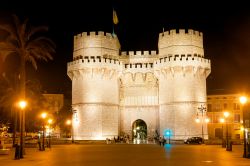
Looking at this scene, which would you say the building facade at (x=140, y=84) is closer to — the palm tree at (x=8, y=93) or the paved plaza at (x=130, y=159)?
the palm tree at (x=8, y=93)

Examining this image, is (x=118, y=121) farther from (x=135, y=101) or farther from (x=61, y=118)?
(x=61, y=118)

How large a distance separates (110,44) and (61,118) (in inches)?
1129

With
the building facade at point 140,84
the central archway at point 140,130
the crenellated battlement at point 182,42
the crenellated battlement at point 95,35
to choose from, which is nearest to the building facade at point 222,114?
the central archway at point 140,130

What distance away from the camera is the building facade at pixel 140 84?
5691 centimetres

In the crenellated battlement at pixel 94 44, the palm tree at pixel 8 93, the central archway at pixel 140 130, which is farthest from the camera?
the central archway at pixel 140 130

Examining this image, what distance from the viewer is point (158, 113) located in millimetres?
61406

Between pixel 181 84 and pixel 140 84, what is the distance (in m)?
7.21

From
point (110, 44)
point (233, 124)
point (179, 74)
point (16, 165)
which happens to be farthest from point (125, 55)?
point (16, 165)

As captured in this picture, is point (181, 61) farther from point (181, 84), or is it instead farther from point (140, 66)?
point (140, 66)

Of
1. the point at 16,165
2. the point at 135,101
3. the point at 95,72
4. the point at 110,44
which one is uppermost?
the point at 110,44

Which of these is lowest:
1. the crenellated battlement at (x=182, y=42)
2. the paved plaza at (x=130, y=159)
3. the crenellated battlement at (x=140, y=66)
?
the paved plaza at (x=130, y=159)

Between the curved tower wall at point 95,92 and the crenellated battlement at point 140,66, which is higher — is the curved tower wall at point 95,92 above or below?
below

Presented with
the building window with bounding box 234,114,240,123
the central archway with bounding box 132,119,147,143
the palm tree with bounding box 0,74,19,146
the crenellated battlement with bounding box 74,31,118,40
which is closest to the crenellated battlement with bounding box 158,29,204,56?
the crenellated battlement with bounding box 74,31,118,40

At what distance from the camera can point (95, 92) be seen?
57812 millimetres
